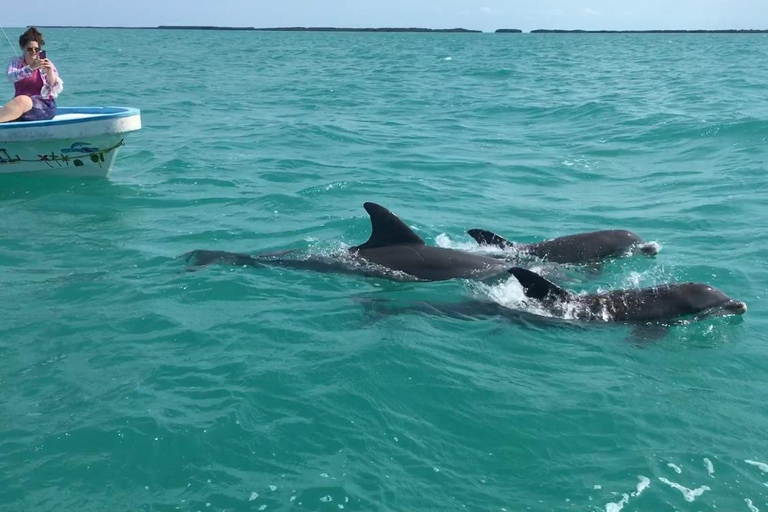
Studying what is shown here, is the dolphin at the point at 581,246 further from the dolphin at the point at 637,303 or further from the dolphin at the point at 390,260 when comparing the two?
the dolphin at the point at 637,303

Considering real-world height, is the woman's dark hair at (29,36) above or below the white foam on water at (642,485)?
above

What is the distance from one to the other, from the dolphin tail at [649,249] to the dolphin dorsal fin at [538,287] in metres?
3.01

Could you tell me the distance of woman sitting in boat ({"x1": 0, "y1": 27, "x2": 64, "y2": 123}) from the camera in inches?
591

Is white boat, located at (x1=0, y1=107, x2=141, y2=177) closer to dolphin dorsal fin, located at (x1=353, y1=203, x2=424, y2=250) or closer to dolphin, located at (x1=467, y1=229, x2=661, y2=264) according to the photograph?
dolphin dorsal fin, located at (x1=353, y1=203, x2=424, y2=250)

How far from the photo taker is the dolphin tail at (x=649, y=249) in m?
12.7

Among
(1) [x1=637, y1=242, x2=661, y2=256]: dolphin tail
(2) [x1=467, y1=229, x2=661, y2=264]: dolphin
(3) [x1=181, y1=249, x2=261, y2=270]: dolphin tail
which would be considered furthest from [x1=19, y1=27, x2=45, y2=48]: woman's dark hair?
(1) [x1=637, y1=242, x2=661, y2=256]: dolphin tail

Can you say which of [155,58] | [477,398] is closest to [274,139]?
[477,398]

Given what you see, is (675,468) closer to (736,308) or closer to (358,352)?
(358,352)

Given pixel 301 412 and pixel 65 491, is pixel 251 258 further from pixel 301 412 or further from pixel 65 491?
pixel 65 491

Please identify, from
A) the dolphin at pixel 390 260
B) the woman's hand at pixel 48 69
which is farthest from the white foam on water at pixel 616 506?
the woman's hand at pixel 48 69

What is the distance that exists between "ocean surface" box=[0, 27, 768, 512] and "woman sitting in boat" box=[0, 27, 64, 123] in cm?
137

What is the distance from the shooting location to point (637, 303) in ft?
33.3

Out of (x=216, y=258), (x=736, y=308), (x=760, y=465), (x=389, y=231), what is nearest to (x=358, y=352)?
(x=389, y=231)

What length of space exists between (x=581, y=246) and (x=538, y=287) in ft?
9.13
